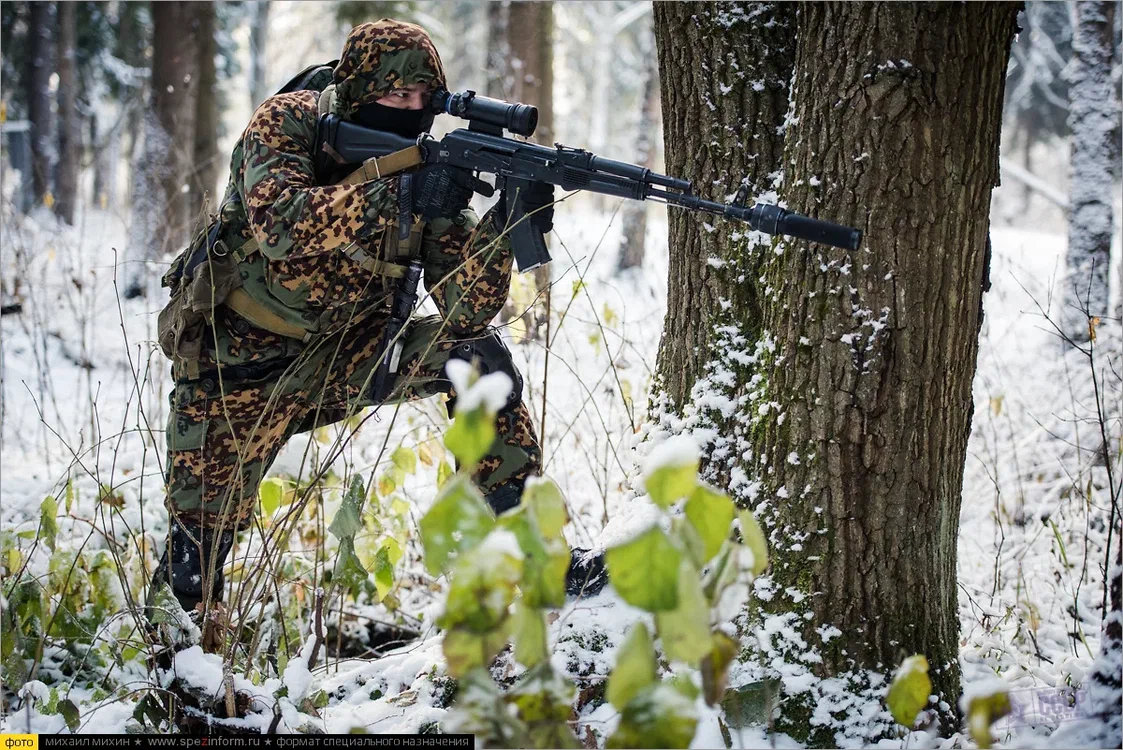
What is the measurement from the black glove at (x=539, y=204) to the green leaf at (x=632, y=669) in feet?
4.84

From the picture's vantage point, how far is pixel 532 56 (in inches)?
285

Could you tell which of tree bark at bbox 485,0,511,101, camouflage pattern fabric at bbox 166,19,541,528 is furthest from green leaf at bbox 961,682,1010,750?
tree bark at bbox 485,0,511,101

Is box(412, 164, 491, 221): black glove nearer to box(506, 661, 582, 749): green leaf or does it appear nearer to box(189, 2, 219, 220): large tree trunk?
box(506, 661, 582, 749): green leaf

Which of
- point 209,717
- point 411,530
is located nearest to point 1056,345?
point 411,530

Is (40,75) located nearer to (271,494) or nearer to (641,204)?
(641,204)

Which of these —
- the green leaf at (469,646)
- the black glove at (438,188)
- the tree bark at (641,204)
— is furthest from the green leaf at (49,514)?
the tree bark at (641,204)

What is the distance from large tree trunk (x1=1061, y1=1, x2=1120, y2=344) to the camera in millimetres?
5914

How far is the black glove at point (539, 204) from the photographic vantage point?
2.38 meters

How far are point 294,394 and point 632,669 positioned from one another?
1859 mm

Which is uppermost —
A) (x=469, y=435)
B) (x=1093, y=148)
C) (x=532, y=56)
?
(x=532, y=56)

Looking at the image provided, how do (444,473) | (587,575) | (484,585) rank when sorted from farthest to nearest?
(444,473), (587,575), (484,585)

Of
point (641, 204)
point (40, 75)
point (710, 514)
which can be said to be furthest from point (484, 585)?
point (40, 75)

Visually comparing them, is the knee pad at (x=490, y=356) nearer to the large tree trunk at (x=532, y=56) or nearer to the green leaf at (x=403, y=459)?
the green leaf at (x=403, y=459)

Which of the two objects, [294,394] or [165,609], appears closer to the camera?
[165,609]
